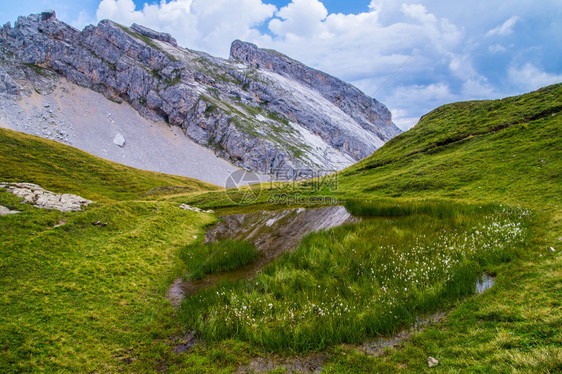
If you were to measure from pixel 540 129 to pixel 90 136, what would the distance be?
18993cm

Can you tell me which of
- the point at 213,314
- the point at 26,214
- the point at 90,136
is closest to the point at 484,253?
the point at 213,314

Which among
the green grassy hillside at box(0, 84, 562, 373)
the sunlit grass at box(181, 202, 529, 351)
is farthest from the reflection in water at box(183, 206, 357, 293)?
the sunlit grass at box(181, 202, 529, 351)

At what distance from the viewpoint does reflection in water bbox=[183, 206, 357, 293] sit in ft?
40.5

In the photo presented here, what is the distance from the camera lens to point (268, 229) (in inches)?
790

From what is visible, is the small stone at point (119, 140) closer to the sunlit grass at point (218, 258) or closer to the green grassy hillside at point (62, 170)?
the green grassy hillside at point (62, 170)

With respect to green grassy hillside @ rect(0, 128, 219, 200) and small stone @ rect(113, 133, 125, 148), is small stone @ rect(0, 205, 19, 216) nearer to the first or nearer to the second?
green grassy hillside @ rect(0, 128, 219, 200)

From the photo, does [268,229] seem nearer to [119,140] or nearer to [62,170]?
[62,170]

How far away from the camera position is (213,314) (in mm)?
8281

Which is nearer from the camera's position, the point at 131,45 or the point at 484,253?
the point at 484,253

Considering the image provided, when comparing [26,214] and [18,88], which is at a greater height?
[18,88]

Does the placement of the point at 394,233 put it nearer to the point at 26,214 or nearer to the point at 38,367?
the point at 38,367

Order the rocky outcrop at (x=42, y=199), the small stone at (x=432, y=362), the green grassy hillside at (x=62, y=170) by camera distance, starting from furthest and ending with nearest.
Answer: the green grassy hillside at (x=62, y=170), the rocky outcrop at (x=42, y=199), the small stone at (x=432, y=362)

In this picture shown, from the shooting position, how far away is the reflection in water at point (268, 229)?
12.3 metres

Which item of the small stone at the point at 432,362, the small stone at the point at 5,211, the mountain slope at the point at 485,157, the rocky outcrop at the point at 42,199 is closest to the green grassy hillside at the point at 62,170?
the rocky outcrop at the point at 42,199
